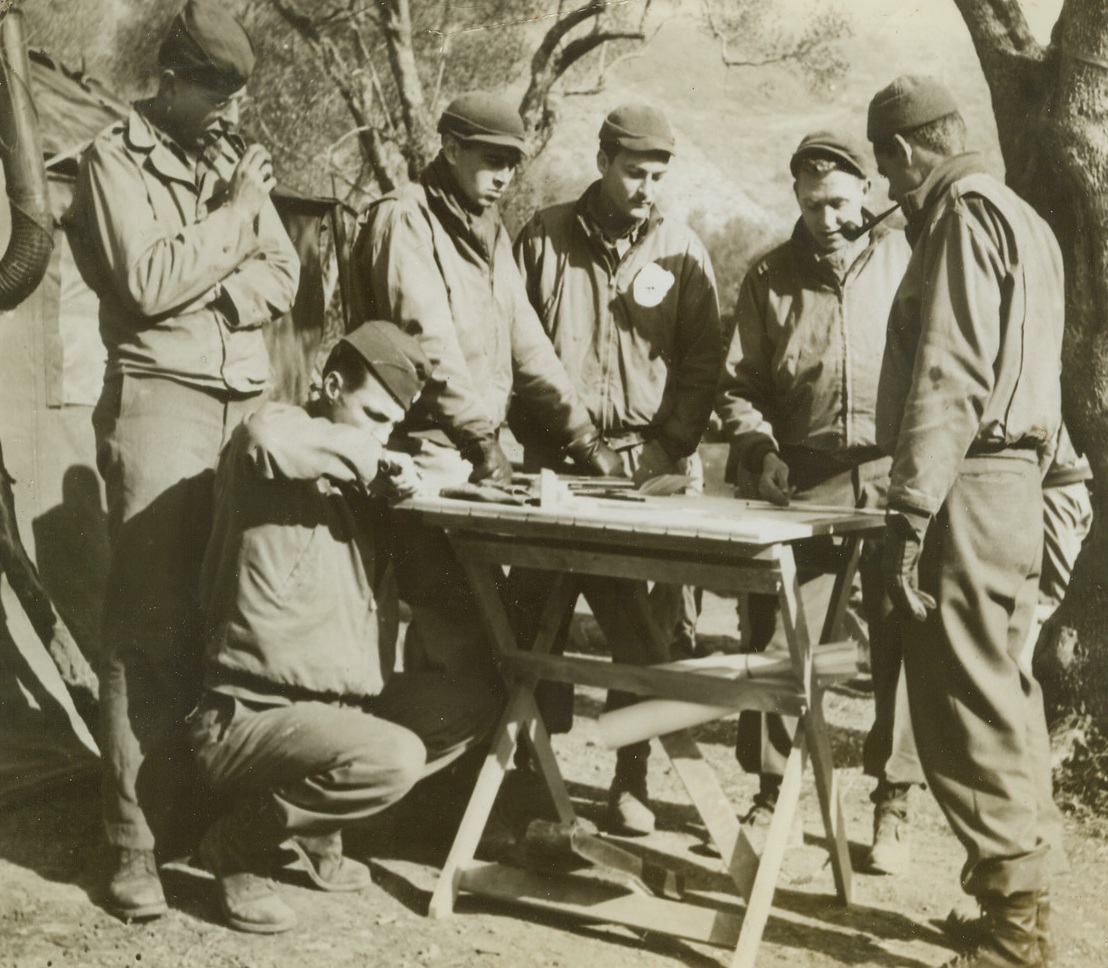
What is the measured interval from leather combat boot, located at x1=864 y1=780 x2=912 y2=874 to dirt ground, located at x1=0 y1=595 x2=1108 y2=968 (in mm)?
42

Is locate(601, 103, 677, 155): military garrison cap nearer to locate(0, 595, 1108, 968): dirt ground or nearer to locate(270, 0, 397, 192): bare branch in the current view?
locate(0, 595, 1108, 968): dirt ground

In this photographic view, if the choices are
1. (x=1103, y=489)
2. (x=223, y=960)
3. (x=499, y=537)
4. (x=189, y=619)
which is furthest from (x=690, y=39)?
(x=223, y=960)

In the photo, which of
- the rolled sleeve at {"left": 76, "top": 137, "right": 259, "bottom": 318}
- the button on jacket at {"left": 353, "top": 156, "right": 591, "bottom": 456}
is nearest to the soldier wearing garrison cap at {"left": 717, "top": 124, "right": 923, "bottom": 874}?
the button on jacket at {"left": 353, "top": 156, "right": 591, "bottom": 456}

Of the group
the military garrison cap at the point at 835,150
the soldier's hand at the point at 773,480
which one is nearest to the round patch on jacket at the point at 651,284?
the military garrison cap at the point at 835,150

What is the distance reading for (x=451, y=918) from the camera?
3.15 metres

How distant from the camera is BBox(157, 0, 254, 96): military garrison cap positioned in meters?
3.28

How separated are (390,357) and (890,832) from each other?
6.48ft

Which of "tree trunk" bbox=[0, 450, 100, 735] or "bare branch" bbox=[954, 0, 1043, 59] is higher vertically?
"bare branch" bbox=[954, 0, 1043, 59]

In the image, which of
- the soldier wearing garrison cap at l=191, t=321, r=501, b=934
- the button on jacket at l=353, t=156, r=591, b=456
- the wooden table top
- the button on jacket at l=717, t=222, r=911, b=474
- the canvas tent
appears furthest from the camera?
the canvas tent

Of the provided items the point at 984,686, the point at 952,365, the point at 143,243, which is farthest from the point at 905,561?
the point at 143,243

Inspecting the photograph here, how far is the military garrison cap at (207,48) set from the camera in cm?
328

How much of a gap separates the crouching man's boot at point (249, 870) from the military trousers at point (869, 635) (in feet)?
4.78

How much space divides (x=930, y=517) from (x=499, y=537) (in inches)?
42.2

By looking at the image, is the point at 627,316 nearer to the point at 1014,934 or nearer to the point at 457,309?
the point at 457,309
